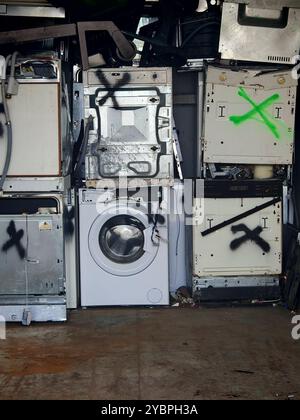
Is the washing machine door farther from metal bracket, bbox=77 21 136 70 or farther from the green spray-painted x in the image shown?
metal bracket, bbox=77 21 136 70

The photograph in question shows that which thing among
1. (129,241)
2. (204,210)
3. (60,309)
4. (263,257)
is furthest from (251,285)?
(60,309)

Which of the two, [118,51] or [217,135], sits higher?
[118,51]

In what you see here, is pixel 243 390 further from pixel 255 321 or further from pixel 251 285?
pixel 251 285

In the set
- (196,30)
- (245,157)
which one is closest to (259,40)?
(196,30)

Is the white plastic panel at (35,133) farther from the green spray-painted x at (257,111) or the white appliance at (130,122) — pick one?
the green spray-painted x at (257,111)

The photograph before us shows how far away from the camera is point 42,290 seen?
517 centimetres

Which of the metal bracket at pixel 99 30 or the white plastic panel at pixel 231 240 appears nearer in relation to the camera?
the metal bracket at pixel 99 30

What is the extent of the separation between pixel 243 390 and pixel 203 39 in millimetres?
3356

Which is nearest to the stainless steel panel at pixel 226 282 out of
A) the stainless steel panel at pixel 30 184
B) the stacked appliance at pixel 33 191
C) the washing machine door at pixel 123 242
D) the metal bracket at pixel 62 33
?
the washing machine door at pixel 123 242

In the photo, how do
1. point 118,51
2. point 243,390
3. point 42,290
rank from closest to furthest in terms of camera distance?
point 243,390 < point 42,290 < point 118,51

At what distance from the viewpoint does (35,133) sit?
504 cm

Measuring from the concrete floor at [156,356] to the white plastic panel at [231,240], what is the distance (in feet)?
1.27

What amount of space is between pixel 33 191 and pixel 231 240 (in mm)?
1829

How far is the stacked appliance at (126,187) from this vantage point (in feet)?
18.0
